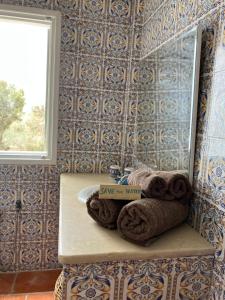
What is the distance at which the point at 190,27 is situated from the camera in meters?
→ 1.16

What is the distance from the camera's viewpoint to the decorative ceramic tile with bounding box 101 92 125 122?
6.35 ft

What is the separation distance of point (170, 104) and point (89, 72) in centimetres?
78

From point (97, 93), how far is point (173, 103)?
76cm

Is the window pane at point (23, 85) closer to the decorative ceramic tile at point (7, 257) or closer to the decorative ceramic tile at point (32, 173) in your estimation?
the decorative ceramic tile at point (32, 173)

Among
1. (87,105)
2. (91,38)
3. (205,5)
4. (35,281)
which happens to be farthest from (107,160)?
(205,5)

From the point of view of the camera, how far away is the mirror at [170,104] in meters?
1.09

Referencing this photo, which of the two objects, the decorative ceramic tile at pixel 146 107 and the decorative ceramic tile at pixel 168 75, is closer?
the decorative ceramic tile at pixel 168 75

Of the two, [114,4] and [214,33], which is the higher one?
[114,4]

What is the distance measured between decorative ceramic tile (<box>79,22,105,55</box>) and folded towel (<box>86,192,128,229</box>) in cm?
120

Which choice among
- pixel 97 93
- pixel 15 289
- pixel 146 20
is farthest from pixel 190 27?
pixel 15 289

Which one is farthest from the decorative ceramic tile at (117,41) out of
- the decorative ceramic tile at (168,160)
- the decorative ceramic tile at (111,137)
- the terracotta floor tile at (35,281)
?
the terracotta floor tile at (35,281)

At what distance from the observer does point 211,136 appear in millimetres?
990

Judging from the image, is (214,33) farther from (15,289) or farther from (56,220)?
(15,289)

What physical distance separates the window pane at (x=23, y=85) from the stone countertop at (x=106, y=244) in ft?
3.18
